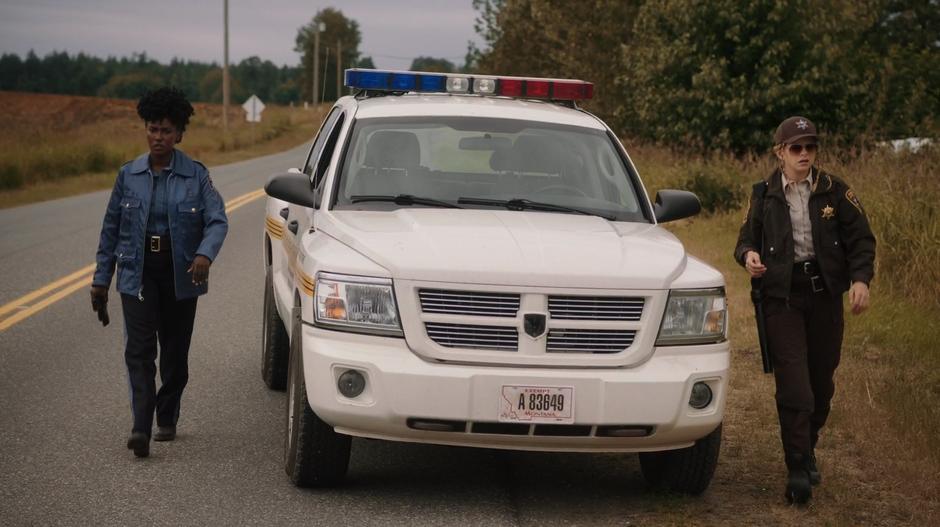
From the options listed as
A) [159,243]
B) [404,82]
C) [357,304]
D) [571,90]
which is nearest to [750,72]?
[571,90]

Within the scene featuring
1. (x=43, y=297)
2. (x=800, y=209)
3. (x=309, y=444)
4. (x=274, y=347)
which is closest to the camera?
(x=309, y=444)

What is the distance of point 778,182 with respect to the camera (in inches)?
246

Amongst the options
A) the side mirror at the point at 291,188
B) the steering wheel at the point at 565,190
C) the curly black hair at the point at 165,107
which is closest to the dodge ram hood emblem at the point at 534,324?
the steering wheel at the point at 565,190

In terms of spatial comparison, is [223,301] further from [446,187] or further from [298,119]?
[298,119]

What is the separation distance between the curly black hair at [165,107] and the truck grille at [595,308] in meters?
2.30

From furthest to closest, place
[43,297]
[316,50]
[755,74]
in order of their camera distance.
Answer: [755,74] < [43,297] < [316,50]

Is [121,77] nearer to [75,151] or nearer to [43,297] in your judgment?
[75,151]

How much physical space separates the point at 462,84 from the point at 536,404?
3.00m

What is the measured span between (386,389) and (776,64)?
23414 millimetres

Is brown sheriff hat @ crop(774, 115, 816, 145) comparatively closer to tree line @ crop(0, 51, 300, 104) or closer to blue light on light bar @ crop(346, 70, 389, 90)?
blue light on light bar @ crop(346, 70, 389, 90)

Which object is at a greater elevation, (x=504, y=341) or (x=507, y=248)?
(x=507, y=248)

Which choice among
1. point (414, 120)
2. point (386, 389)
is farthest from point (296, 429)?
point (414, 120)

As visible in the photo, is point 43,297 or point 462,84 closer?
point 462,84

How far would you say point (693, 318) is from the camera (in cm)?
570
